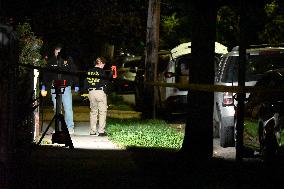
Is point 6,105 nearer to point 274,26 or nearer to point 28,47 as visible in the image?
point 28,47

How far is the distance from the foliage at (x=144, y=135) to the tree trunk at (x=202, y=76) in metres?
2.14

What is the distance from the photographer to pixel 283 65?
45.9 feet

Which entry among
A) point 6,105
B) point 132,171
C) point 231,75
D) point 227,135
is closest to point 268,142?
point 132,171

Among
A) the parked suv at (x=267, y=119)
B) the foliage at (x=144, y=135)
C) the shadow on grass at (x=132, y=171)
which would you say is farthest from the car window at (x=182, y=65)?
the parked suv at (x=267, y=119)

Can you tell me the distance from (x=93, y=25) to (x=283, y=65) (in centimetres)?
1781

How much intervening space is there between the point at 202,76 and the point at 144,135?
4092 millimetres

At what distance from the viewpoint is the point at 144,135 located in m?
14.8

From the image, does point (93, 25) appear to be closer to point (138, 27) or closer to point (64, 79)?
point (138, 27)

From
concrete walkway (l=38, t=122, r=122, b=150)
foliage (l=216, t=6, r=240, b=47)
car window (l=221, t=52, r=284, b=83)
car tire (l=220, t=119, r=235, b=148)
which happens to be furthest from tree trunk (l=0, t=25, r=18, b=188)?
foliage (l=216, t=6, r=240, b=47)

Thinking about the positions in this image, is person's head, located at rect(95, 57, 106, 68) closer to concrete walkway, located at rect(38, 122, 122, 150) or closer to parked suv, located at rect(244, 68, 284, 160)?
concrete walkway, located at rect(38, 122, 122, 150)

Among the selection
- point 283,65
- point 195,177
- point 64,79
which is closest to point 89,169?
point 195,177

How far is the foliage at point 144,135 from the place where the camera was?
44.6ft

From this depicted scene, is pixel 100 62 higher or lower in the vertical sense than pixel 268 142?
higher

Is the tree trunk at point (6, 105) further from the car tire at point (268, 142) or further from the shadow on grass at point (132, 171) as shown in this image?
the car tire at point (268, 142)
